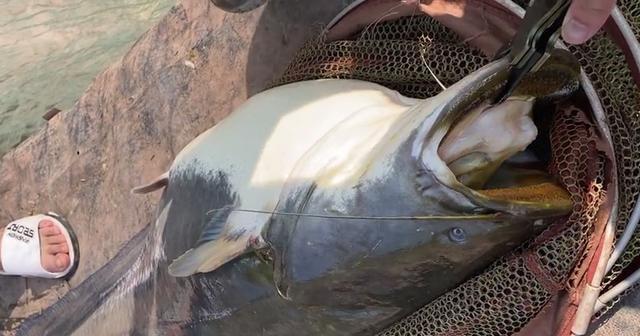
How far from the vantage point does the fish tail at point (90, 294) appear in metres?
2.86

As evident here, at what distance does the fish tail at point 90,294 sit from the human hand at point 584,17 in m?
1.77

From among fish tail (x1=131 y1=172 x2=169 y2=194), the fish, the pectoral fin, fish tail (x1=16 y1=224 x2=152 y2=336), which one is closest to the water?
fish tail (x1=16 y1=224 x2=152 y2=336)

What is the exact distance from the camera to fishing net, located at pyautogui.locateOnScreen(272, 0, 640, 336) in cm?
179

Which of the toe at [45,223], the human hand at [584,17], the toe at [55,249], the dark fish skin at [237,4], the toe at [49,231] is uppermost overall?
the human hand at [584,17]

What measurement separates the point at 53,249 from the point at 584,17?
260 cm

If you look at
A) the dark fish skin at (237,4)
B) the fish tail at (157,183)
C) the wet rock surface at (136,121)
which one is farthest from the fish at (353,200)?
the wet rock surface at (136,121)

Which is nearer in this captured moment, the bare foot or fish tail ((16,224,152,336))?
fish tail ((16,224,152,336))

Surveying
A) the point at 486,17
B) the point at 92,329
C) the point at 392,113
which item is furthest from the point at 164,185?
the point at 486,17

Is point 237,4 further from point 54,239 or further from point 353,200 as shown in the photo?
point 54,239

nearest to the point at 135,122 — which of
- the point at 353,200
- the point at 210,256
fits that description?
the point at 210,256

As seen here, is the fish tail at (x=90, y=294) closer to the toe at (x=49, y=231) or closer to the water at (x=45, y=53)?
the toe at (x=49, y=231)

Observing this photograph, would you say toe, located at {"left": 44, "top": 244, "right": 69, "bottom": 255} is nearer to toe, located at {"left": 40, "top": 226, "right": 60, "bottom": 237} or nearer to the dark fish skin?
toe, located at {"left": 40, "top": 226, "right": 60, "bottom": 237}

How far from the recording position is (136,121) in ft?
10.2

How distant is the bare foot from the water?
0.55 m
